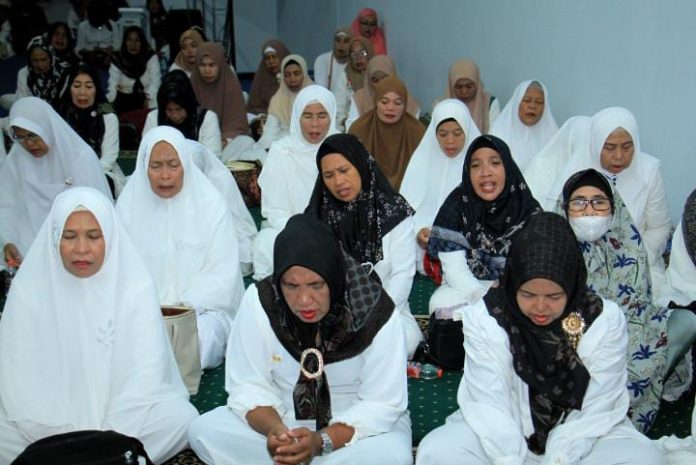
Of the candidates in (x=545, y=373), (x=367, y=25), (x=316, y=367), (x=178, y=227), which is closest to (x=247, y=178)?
(x=178, y=227)

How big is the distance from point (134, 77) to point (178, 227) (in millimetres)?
5504

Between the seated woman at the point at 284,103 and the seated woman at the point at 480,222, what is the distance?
380 cm

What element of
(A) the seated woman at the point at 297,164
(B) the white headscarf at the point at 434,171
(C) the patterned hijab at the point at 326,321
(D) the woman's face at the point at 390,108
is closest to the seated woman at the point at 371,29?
(D) the woman's face at the point at 390,108

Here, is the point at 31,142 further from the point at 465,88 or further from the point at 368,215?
the point at 465,88

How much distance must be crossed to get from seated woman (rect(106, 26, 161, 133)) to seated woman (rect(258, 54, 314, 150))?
186 cm

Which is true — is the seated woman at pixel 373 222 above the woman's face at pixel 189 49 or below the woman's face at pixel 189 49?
below

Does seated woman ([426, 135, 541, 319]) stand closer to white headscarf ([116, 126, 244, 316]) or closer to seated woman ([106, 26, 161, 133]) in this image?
white headscarf ([116, 126, 244, 316])

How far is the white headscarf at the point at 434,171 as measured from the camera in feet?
15.5

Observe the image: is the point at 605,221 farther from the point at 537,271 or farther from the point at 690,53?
the point at 690,53

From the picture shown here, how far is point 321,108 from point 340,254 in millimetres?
2679

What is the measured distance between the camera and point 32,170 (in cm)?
465

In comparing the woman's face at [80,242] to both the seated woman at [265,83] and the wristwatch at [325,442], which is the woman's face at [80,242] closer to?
the wristwatch at [325,442]

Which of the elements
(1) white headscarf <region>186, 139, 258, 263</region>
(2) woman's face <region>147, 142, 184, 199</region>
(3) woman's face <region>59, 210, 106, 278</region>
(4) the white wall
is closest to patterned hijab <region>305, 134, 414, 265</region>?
(2) woman's face <region>147, 142, 184, 199</region>

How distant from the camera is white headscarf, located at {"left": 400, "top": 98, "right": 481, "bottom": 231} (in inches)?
185
